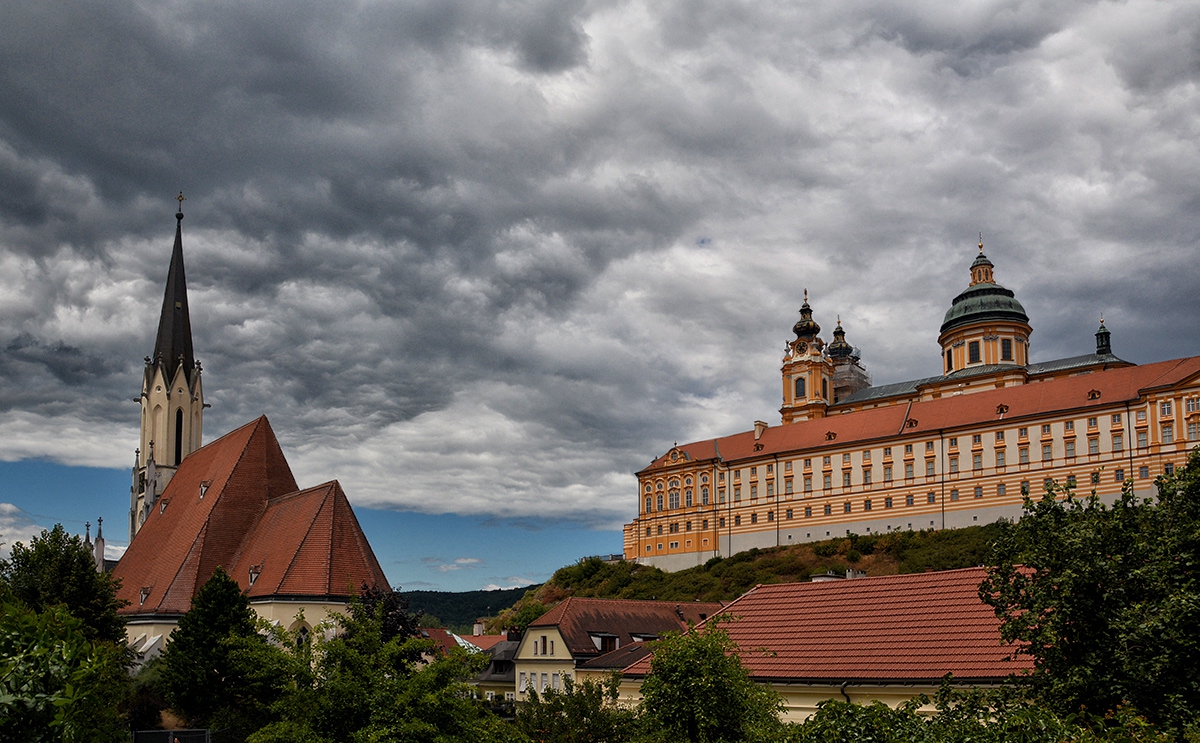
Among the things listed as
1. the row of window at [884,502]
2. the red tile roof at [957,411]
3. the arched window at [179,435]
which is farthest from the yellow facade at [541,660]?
the red tile roof at [957,411]

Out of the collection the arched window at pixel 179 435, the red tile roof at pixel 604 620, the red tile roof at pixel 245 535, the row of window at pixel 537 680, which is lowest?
the row of window at pixel 537 680

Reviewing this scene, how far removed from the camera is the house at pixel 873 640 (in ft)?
75.8

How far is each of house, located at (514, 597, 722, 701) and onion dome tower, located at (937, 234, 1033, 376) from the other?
226 ft

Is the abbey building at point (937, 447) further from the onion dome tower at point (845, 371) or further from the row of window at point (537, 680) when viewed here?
the row of window at point (537, 680)

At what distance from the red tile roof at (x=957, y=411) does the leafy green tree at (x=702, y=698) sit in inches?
3035

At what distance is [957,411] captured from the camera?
96188 millimetres

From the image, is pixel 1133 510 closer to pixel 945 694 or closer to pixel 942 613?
pixel 945 694

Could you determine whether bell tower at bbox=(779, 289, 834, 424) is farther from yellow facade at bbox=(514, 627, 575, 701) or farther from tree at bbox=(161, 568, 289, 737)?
tree at bbox=(161, 568, 289, 737)

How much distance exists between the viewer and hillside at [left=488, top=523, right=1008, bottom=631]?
272 ft

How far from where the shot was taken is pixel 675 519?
11275 cm

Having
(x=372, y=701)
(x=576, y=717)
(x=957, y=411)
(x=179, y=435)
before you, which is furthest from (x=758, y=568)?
(x=372, y=701)

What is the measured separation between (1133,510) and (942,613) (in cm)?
963

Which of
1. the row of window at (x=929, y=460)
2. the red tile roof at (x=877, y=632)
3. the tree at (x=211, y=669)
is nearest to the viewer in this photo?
the red tile roof at (x=877, y=632)

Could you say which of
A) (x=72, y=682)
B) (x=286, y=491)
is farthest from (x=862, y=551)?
(x=72, y=682)
